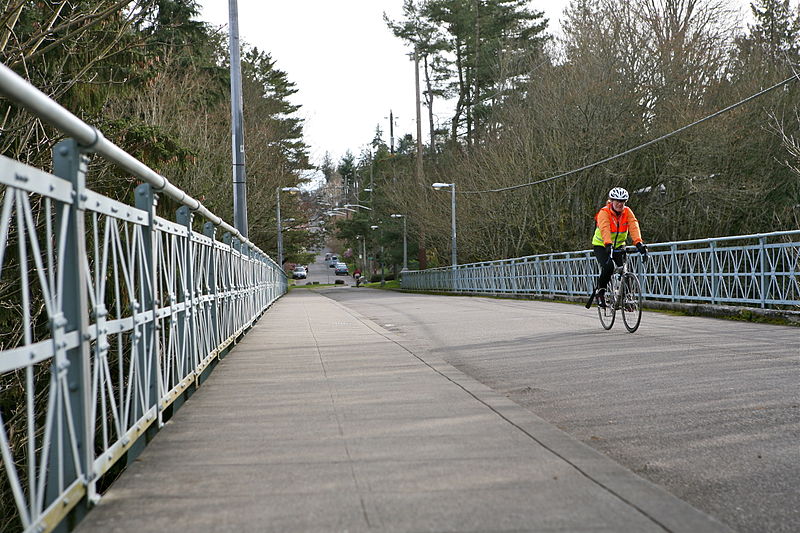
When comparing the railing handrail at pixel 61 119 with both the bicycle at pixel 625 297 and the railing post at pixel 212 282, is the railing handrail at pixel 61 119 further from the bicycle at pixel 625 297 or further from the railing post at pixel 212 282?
the bicycle at pixel 625 297

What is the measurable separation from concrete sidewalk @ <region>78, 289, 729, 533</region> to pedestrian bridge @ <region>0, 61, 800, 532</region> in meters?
0.01

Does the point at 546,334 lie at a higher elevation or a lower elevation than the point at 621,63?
lower

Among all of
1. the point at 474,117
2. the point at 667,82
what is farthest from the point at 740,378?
the point at 474,117

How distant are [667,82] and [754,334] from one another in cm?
2123

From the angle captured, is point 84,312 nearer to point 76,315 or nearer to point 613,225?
point 76,315

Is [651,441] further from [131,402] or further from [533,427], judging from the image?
[131,402]

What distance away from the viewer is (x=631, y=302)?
10867 millimetres

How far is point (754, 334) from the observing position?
10.4 meters

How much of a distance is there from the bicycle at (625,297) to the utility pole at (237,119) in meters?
9.57

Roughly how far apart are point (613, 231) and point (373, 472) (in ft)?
26.2

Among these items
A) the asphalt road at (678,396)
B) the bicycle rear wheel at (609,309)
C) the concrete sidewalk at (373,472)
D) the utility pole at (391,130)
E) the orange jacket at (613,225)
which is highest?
the utility pole at (391,130)

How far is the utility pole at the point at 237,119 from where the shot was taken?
17.6 meters

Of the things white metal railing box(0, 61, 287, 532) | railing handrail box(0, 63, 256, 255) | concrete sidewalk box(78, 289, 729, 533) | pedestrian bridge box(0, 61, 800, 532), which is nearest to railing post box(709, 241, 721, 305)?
pedestrian bridge box(0, 61, 800, 532)

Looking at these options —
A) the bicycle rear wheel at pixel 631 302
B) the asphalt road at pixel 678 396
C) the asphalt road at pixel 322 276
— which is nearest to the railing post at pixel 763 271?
the asphalt road at pixel 678 396
